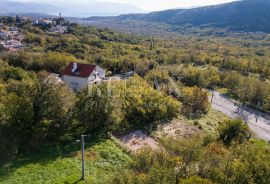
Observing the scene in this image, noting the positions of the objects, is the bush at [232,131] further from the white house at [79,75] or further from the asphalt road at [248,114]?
the white house at [79,75]

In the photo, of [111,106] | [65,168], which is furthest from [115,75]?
[65,168]

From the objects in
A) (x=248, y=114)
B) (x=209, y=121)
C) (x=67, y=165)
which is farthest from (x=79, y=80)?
(x=248, y=114)

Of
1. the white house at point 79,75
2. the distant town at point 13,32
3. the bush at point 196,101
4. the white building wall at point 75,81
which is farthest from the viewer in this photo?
the distant town at point 13,32

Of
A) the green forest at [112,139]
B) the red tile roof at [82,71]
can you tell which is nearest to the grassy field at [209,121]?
the green forest at [112,139]

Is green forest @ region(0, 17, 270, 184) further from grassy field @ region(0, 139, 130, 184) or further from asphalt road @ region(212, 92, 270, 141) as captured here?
asphalt road @ region(212, 92, 270, 141)

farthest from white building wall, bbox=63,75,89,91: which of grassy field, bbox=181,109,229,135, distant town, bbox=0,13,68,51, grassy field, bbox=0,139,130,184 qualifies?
distant town, bbox=0,13,68,51
